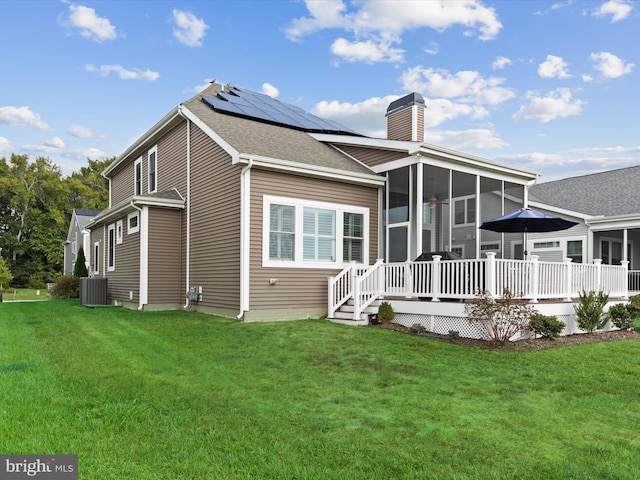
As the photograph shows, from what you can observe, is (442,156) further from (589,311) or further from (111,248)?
(111,248)

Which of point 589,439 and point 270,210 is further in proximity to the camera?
point 270,210

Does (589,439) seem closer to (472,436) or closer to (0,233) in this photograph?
(472,436)

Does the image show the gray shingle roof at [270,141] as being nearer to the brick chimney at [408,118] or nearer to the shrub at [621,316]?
the brick chimney at [408,118]

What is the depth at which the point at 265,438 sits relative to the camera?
356cm

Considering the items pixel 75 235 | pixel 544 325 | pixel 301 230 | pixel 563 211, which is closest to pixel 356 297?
pixel 301 230

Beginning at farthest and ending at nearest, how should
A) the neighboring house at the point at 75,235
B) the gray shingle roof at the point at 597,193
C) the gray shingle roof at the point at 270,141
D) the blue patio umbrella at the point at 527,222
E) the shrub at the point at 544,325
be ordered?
the neighboring house at the point at 75,235 < the gray shingle roof at the point at 597,193 < the gray shingle roof at the point at 270,141 < the blue patio umbrella at the point at 527,222 < the shrub at the point at 544,325

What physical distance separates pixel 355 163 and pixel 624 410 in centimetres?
911

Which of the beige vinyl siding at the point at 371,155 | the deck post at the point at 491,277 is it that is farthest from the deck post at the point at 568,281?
the beige vinyl siding at the point at 371,155

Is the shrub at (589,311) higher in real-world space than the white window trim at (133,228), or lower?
lower

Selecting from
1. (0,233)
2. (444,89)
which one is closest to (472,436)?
(444,89)

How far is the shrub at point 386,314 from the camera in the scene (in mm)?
10141

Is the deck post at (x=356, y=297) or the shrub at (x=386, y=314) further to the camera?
the deck post at (x=356, y=297)

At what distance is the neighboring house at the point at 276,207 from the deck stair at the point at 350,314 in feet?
1.59

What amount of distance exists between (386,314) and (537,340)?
299 centimetres
